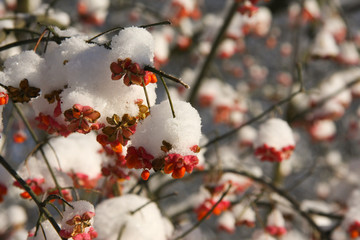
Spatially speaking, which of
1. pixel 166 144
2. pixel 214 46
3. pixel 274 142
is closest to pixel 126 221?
Result: pixel 166 144

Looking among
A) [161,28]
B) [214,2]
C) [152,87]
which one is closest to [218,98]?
[161,28]

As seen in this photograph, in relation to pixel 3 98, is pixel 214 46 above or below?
above

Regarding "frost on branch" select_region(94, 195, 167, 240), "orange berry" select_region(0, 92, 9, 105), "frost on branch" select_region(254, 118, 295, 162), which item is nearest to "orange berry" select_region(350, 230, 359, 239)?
"frost on branch" select_region(254, 118, 295, 162)

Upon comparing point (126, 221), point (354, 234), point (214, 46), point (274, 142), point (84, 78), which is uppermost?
point (214, 46)

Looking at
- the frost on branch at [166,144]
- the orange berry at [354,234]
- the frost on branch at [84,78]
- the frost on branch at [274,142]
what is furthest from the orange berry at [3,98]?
the orange berry at [354,234]

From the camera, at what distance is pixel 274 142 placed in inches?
86.0

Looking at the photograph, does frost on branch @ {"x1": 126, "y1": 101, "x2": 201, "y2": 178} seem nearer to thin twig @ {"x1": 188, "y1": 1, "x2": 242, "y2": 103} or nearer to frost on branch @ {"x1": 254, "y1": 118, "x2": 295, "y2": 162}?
frost on branch @ {"x1": 254, "y1": 118, "x2": 295, "y2": 162}

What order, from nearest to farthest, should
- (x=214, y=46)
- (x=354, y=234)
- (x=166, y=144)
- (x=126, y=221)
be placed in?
1. (x=166, y=144)
2. (x=126, y=221)
3. (x=354, y=234)
4. (x=214, y=46)

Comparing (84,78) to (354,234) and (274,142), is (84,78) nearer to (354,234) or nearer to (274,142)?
(274,142)

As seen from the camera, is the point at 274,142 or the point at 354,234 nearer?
the point at 274,142

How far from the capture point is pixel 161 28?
4613 millimetres

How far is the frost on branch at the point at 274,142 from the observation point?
2178 millimetres

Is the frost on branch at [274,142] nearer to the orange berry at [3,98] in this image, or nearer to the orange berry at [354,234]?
the orange berry at [354,234]

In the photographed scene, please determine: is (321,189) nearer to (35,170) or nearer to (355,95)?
(355,95)
